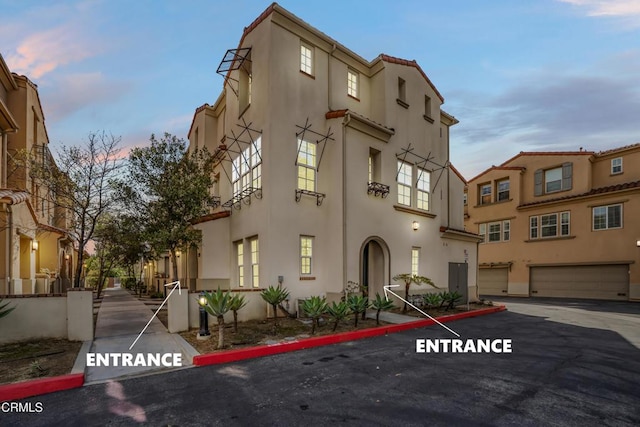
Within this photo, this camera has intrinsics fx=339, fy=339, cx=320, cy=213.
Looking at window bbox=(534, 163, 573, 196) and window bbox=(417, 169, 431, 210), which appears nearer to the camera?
window bbox=(417, 169, 431, 210)

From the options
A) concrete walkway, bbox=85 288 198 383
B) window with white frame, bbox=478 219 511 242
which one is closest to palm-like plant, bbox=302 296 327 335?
concrete walkway, bbox=85 288 198 383

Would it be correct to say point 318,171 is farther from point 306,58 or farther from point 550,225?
point 550,225

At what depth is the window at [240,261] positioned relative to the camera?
14000 mm

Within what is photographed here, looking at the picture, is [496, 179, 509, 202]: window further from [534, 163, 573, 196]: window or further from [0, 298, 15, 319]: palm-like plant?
[0, 298, 15, 319]: palm-like plant

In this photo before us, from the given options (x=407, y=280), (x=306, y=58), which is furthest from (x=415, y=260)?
(x=306, y=58)

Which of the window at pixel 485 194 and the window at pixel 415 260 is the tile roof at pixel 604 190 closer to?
the window at pixel 485 194

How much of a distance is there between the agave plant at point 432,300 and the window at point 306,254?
5457 mm

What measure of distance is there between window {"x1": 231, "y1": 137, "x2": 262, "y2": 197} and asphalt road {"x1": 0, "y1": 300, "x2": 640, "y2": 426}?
722 centimetres

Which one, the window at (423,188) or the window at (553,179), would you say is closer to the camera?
the window at (423,188)

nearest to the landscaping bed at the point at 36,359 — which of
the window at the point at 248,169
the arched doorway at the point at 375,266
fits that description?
the window at the point at 248,169

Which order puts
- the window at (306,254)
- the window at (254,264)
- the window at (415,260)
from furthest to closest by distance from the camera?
the window at (415,260), the window at (254,264), the window at (306,254)

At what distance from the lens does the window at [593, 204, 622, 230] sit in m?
22.1

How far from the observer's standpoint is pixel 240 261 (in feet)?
46.9

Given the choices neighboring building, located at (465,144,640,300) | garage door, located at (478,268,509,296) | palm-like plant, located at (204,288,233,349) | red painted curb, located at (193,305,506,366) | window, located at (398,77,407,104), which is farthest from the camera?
garage door, located at (478,268,509,296)
